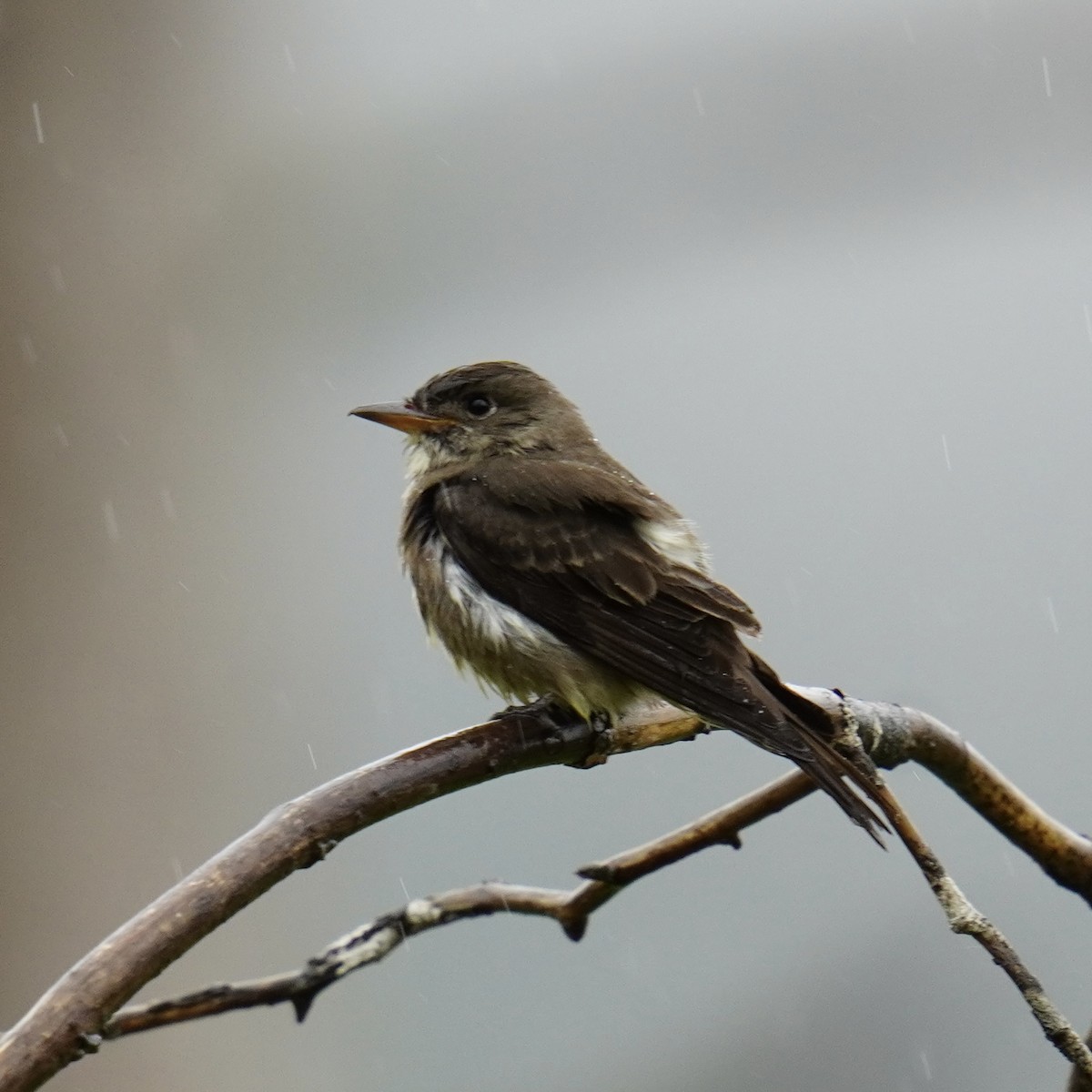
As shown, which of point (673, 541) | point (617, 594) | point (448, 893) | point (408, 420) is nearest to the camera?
point (448, 893)

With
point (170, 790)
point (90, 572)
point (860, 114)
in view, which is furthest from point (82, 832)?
point (860, 114)

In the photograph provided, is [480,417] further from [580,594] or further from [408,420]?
[580,594]

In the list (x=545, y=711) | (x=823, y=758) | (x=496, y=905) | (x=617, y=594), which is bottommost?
(x=496, y=905)

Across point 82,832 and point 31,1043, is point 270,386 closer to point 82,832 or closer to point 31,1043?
point 82,832

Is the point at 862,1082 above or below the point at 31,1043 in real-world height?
below

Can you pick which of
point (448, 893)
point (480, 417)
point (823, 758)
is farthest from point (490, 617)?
point (823, 758)

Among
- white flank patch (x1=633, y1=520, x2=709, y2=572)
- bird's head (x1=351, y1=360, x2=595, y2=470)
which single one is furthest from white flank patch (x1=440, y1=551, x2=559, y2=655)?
bird's head (x1=351, y1=360, x2=595, y2=470)

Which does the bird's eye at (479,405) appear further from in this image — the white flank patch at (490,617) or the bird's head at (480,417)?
the white flank patch at (490,617)

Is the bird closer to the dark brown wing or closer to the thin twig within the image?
the dark brown wing
